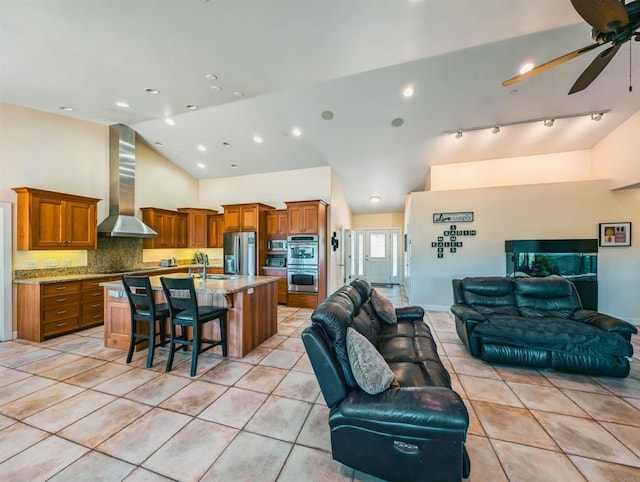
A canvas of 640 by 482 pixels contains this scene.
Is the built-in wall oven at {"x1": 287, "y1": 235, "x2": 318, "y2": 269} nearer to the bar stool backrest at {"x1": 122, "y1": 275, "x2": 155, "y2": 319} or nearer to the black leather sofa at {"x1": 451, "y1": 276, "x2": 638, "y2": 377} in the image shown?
the black leather sofa at {"x1": 451, "y1": 276, "x2": 638, "y2": 377}

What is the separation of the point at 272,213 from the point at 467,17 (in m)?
4.90

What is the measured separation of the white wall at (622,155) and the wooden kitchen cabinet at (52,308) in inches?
353

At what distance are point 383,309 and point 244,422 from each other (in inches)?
71.7

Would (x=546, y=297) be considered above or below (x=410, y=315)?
above

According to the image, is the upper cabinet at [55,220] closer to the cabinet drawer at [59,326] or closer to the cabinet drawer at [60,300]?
the cabinet drawer at [60,300]

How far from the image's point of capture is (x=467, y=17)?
2793 mm

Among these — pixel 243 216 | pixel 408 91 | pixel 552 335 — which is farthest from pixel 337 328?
pixel 243 216

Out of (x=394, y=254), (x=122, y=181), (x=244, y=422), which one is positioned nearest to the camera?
(x=244, y=422)

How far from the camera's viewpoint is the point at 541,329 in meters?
2.86

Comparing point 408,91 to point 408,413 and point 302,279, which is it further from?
point 408,413

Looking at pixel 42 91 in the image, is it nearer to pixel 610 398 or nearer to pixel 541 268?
pixel 610 398

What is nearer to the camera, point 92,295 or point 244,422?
point 244,422

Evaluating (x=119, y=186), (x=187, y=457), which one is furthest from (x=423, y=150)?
(x=119, y=186)

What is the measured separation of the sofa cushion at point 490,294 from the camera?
360 cm
